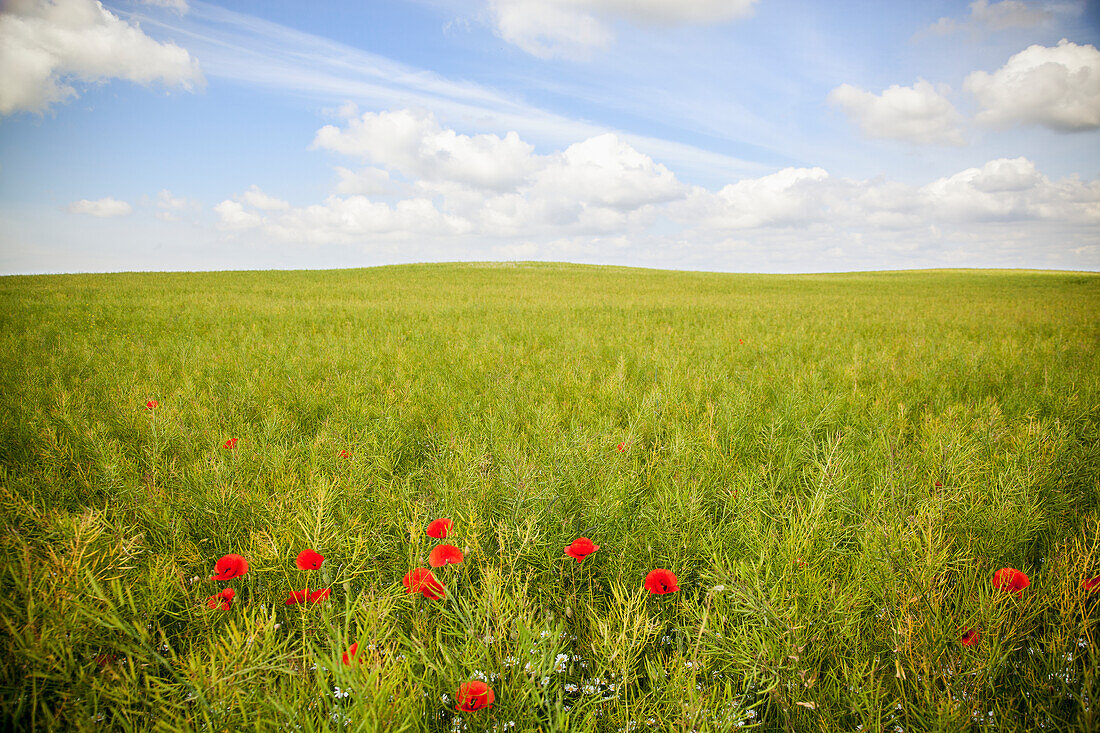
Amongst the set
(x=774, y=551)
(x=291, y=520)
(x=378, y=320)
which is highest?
(x=378, y=320)

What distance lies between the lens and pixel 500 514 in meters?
1.63

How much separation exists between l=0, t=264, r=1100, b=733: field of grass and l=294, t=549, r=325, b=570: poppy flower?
7 cm

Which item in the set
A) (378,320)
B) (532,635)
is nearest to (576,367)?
(532,635)

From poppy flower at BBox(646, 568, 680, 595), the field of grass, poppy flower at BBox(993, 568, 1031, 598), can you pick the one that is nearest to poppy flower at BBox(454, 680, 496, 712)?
the field of grass

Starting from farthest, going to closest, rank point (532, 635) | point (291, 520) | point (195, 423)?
point (195, 423)
point (291, 520)
point (532, 635)

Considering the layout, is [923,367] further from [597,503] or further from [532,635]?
[532,635]

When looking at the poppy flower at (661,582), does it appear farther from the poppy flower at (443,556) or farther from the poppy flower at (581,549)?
the poppy flower at (443,556)

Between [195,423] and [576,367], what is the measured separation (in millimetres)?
2757

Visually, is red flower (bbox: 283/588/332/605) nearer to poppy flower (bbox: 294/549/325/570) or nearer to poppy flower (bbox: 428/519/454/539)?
poppy flower (bbox: 294/549/325/570)

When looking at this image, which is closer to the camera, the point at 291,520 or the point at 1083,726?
the point at 1083,726

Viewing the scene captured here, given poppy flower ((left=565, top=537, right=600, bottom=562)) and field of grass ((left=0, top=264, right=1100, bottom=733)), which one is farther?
poppy flower ((left=565, top=537, right=600, bottom=562))

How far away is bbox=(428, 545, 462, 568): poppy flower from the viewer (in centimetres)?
110

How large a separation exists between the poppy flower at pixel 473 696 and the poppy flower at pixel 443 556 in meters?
0.30

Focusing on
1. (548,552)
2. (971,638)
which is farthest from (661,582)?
(971,638)
